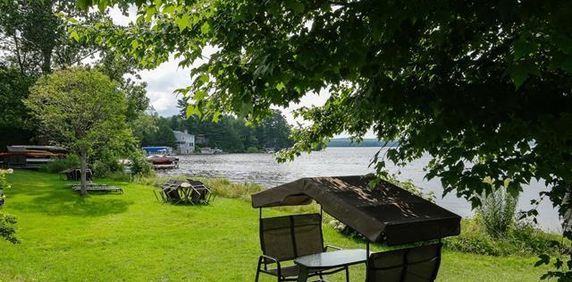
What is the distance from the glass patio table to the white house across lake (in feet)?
326

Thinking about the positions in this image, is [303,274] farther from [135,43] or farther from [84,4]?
[84,4]

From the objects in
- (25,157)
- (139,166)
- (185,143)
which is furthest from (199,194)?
(185,143)

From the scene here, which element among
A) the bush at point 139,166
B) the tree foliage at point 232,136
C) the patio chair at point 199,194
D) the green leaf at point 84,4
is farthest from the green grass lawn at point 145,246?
the tree foliage at point 232,136

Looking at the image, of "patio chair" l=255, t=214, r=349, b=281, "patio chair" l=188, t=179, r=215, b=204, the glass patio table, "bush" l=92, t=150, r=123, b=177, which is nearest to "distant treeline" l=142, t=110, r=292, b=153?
"bush" l=92, t=150, r=123, b=177

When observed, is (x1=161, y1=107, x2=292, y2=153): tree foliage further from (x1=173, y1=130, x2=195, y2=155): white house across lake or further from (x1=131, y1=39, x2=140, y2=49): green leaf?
(x1=131, y1=39, x2=140, y2=49): green leaf

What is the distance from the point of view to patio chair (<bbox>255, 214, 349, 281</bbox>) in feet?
21.9

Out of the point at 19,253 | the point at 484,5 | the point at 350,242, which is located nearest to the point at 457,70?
the point at 484,5

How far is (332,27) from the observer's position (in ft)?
9.66

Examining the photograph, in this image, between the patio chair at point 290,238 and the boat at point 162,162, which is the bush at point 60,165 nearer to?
the boat at point 162,162

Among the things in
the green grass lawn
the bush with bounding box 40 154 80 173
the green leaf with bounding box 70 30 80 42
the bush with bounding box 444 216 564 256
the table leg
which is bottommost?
the bush with bounding box 444 216 564 256

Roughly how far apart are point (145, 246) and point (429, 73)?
25.1 ft

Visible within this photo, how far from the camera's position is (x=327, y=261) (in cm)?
603

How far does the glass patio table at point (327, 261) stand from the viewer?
18.6 feet

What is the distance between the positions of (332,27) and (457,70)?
3.77 feet
